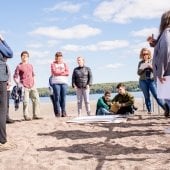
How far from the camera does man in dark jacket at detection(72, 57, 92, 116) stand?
12023 mm

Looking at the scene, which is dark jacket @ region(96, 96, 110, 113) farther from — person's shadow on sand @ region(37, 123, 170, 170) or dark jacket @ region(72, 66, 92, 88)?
person's shadow on sand @ region(37, 123, 170, 170)

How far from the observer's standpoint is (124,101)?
11.6 m

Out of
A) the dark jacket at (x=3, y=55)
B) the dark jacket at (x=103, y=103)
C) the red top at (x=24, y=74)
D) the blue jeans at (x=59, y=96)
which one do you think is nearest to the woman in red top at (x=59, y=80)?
the blue jeans at (x=59, y=96)

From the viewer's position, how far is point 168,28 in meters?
5.96

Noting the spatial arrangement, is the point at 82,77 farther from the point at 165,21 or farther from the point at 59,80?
the point at 165,21

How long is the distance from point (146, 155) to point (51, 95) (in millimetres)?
6413

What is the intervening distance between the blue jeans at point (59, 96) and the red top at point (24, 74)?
752mm

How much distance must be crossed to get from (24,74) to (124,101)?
8.77 ft

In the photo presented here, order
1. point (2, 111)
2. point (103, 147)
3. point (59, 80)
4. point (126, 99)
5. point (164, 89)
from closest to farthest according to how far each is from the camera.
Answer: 1. point (164, 89)
2. point (2, 111)
3. point (103, 147)
4. point (126, 99)
5. point (59, 80)

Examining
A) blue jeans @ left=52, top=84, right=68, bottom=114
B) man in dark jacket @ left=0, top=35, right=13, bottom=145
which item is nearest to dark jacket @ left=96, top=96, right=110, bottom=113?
blue jeans @ left=52, top=84, right=68, bottom=114

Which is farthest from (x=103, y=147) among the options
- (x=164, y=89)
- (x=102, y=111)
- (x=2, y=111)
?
(x=102, y=111)

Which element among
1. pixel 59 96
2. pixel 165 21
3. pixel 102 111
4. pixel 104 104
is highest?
pixel 165 21

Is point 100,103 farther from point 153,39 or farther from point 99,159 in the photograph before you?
point 99,159

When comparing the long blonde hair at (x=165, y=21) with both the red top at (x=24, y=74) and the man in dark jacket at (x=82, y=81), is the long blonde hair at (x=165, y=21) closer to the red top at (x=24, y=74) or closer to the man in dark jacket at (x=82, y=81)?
the red top at (x=24, y=74)
